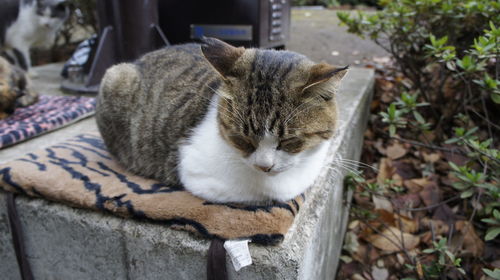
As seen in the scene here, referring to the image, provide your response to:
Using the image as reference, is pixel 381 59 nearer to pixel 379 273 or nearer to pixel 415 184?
pixel 415 184

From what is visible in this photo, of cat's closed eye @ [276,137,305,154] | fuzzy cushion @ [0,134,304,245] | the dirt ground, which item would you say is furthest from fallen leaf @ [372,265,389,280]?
the dirt ground

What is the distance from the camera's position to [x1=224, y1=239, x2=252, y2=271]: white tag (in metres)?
1.11

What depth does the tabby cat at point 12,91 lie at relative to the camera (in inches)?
105

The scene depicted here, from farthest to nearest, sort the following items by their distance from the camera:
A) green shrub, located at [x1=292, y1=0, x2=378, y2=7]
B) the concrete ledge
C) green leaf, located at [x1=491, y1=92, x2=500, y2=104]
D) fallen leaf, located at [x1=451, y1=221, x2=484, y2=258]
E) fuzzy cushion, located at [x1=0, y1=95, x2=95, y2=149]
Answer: green shrub, located at [x1=292, y1=0, x2=378, y2=7] → fuzzy cushion, located at [x1=0, y1=95, x2=95, y2=149] → fallen leaf, located at [x1=451, y1=221, x2=484, y2=258] → green leaf, located at [x1=491, y1=92, x2=500, y2=104] → the concrete ledge

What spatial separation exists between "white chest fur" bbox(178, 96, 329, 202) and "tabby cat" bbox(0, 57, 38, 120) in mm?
2029

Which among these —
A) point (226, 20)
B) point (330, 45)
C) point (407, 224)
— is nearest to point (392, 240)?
point (407, 224)

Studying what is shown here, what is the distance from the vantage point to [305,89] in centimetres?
112

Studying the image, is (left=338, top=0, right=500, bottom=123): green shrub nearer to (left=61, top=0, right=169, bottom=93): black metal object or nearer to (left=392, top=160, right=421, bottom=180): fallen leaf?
(left=392, top=160, right=421, bottom=180): fallen leaf

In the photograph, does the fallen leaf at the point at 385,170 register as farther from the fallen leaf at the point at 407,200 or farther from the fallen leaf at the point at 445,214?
the fallen leaf at the point at 445,214

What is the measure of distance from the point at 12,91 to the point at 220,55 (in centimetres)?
228

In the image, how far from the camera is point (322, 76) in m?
1.07

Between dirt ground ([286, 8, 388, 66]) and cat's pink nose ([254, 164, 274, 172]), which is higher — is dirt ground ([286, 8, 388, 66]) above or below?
below

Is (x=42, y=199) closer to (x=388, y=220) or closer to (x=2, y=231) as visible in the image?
(x=2, y=231)

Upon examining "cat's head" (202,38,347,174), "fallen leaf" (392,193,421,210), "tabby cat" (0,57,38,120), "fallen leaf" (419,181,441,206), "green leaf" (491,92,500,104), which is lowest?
"fallen leaf" (392,193,421,210)
